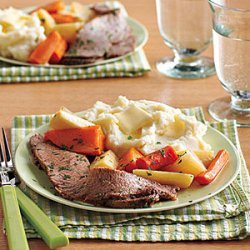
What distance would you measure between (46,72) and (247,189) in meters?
0.92

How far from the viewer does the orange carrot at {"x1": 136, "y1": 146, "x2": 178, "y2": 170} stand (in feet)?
5.65

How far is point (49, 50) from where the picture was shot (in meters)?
2.49

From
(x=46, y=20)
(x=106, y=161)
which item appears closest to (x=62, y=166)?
(x=106, y=161)

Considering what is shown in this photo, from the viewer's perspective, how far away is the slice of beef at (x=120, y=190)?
5.30 ft

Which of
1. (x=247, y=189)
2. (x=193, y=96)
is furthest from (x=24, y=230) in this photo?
(x=193, y=96)

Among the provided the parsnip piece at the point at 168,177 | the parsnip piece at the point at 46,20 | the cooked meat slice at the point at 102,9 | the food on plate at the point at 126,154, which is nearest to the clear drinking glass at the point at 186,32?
the cooked meat slice at the point at 102,9

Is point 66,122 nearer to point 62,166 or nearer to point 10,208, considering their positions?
point 62,166

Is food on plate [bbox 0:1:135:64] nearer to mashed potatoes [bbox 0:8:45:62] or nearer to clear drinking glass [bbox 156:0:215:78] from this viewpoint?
mashed potatoes [bbox 0:8:45:62]

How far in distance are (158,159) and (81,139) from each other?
213 millimetres

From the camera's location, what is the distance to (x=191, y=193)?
170 cm

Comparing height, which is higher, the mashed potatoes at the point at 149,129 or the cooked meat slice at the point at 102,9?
the mashed potatoes at the point at 149,129

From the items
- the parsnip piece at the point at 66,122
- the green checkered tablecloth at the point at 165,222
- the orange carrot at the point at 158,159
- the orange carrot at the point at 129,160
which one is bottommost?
the green checkered tablecloth at the point at 165,222

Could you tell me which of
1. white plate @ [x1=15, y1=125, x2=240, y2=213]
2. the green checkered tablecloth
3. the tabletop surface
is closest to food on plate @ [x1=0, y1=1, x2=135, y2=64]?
the tabletop surface

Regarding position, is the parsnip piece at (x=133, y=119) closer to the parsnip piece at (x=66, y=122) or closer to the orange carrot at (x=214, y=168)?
the parsnip piece at (x=66, y=122)
